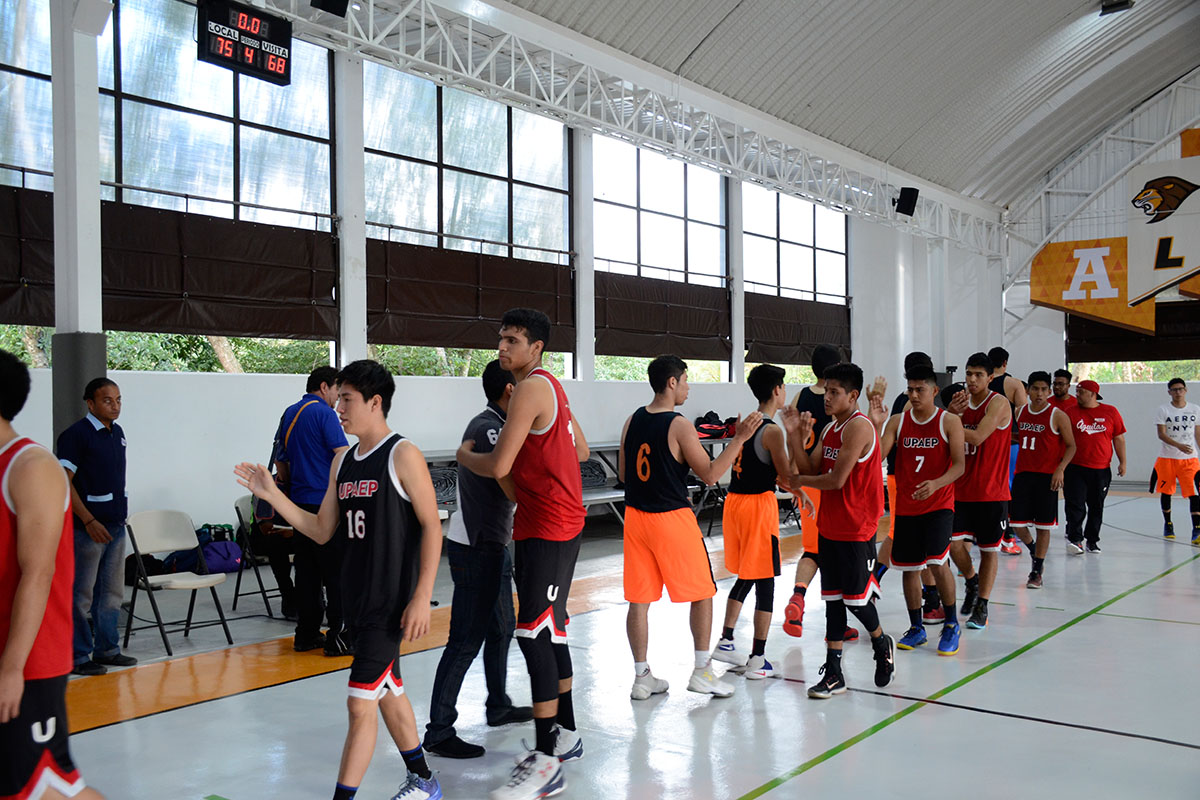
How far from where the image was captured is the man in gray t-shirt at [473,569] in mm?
4004

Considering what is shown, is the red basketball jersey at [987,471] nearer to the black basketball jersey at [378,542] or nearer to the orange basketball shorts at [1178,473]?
the black basketball jersey at [378,542]

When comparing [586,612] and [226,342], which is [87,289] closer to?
[586,612]

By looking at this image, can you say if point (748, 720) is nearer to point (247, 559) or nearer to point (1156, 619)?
point (1156, 619)

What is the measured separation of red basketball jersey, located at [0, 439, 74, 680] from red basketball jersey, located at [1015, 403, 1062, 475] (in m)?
7.38

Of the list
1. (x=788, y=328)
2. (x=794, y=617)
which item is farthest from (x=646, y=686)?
(x=788, y=328)

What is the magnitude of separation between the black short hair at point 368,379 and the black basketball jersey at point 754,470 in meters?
2.33

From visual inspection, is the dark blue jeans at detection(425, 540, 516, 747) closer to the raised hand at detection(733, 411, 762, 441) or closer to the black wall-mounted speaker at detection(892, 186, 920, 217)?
the raised hand at detection(733, 411, 762, 441)

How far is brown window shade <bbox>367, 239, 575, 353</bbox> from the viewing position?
11.1 m

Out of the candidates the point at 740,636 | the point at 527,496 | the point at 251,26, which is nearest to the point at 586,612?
the point at 740,636

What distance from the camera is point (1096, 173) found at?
720 inches

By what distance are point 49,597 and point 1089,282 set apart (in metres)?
19.1

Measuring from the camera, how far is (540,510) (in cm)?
366

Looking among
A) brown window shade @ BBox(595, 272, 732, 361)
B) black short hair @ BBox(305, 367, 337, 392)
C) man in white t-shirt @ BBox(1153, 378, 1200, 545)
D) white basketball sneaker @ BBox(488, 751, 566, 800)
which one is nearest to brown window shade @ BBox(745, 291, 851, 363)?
brown window shade @ BBox(595, 272, 732, 361)

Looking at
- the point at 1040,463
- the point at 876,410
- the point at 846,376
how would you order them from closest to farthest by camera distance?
the point at 846,376, the point at 876,410, the point at 1040,463
